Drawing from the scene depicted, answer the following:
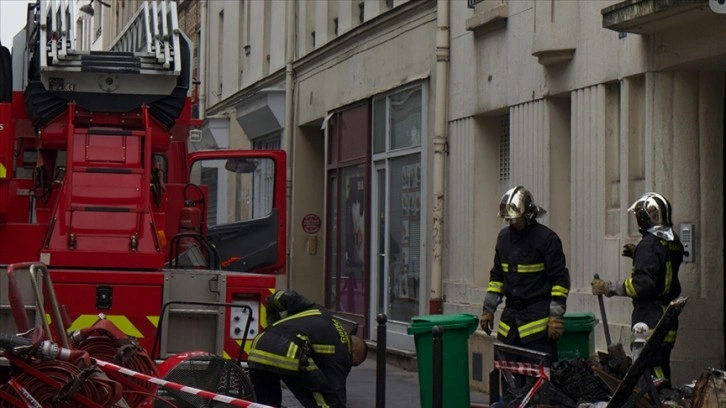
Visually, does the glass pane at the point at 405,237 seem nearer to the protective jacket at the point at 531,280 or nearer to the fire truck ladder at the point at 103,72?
the fire truck ladder at the point at 103,72

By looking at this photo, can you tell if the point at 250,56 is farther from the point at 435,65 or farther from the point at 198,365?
the point at 198,365

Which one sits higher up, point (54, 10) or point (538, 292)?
point (54, 10)

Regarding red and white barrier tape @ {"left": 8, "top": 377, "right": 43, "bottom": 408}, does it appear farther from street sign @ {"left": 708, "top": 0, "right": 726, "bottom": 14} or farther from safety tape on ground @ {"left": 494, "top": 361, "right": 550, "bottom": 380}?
street sign @ {"left": 708, "top": 0, "right": 726, "bottom": 14}

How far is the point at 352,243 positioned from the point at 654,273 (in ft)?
37.5

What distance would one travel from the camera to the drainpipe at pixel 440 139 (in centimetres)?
1686

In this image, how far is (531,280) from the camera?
35.2 feet

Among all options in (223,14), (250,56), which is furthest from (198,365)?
(223,14)

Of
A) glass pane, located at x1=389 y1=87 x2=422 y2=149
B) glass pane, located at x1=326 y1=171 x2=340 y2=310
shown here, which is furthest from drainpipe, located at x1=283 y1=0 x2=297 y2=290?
glass pane, located at x1=389 y1=87 x2=422 y2=149

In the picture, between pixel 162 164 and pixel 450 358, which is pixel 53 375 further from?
pixel 162 164

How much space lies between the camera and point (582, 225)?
1342 centimetres

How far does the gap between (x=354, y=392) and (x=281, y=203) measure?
2647 mm

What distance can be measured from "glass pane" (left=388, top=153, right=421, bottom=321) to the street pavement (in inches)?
34.8

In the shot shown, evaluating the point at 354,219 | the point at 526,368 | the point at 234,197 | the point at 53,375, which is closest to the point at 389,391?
the point at 526,368

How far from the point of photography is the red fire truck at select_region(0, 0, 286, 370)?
1090 centimetres
